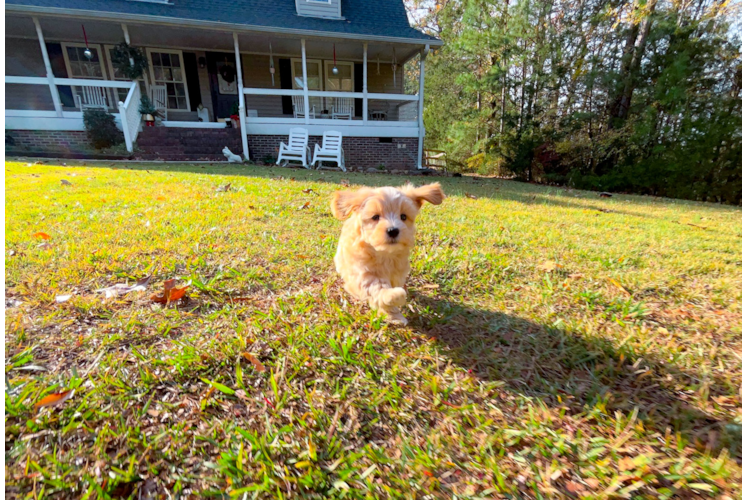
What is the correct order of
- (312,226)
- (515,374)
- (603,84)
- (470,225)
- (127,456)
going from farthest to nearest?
(603,84) < (470,225) < (312,226) < (515,374) < (127,456)

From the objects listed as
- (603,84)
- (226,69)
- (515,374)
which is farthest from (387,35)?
(515,374)

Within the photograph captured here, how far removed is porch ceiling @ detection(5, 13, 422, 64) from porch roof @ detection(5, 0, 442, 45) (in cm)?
48

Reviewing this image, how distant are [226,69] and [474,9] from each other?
494 inches

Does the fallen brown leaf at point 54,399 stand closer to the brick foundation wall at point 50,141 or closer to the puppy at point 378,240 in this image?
the puppy at point 378,240

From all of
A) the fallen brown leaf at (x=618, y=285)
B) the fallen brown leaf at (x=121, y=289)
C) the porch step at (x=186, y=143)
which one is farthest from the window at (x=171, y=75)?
the fallen brown leaf at (x=618, y=285)

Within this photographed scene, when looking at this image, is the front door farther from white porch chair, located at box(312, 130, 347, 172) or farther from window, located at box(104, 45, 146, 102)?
white porch chair, located at box(312, 130, 347, 172)

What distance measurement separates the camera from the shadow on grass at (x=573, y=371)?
1594 millimetres

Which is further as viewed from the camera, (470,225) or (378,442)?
(470,225)

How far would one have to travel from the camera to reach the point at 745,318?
1470 mm

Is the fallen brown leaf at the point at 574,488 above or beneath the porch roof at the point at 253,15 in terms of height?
beneath

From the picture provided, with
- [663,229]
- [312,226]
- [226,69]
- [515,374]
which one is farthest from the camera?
[226,69]

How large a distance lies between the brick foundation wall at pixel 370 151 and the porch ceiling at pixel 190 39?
4.05 meters

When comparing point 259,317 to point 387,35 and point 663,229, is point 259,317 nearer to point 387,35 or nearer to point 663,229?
point 663,229

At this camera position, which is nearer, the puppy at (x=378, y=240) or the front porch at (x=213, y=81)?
the puppy at (x=378, y=240)
